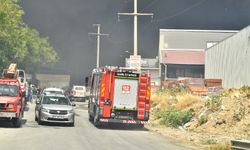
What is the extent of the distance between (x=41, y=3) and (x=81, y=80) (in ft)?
75.3

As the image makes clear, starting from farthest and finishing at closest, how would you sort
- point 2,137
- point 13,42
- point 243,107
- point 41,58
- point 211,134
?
point 41,58
point 13,42
point 243,107
point 211,134
point 2,137

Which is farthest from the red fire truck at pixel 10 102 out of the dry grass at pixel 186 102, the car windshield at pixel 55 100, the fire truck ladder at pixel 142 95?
the dry grass at pixel 186 102

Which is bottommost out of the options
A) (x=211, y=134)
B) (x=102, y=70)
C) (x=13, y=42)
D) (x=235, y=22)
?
(x=211, y=134)

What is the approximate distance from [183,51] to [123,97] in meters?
56.8

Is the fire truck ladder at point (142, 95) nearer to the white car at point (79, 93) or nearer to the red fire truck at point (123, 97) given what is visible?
the red fire truck at point (123, 97)

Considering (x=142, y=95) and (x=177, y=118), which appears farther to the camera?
(x=177, y=118)

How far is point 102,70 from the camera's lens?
87.1 ft

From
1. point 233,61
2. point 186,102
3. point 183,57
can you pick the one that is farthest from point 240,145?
point 183,57

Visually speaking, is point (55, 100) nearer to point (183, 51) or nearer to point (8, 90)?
point (8, 90)

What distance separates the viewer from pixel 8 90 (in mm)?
23797

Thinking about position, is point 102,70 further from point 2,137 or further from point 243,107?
point 2,137

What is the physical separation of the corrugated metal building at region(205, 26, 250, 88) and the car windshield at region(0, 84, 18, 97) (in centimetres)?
1811

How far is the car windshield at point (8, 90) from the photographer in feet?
77.5

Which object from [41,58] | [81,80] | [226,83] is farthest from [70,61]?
[226,83]
